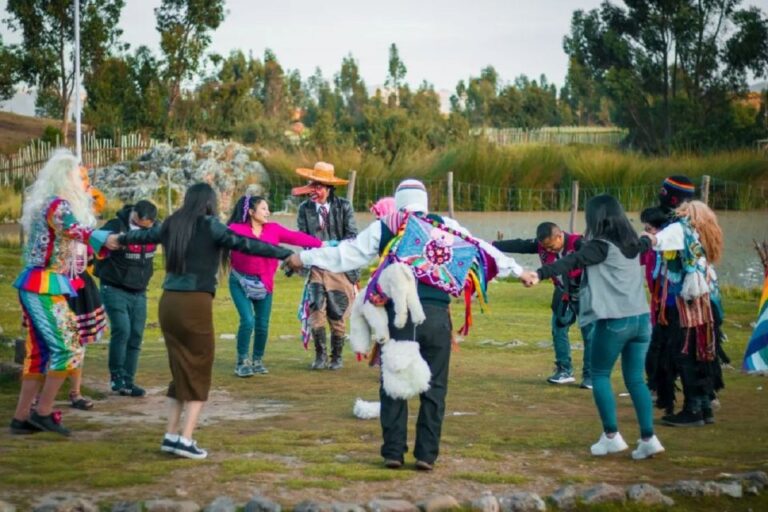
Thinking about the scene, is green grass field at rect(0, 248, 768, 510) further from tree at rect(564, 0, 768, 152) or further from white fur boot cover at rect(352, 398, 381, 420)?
tree at rect(564, 0, 768, 152)

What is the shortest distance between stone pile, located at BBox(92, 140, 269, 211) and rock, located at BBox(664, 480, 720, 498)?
2825 cm

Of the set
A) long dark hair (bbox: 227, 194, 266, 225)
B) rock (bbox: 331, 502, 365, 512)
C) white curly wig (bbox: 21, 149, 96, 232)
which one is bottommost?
rock (bbox: 331, 502, 365, 512)

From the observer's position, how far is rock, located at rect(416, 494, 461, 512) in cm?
731

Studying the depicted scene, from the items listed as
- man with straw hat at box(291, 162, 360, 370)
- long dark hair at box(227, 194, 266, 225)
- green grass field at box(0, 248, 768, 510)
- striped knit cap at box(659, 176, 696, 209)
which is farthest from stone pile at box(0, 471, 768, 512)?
man with straw hat at box(291, 162, 360, 370)

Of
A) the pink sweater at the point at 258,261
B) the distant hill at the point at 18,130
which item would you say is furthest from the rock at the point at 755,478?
the distant hill at the point at 18,130

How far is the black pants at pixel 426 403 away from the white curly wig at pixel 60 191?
2.64 meters

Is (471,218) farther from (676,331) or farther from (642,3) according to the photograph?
(676,331)

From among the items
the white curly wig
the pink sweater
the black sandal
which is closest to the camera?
the white curly wig

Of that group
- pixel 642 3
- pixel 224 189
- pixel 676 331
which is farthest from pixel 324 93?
pixel 676 331

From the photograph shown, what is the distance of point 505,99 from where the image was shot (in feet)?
201

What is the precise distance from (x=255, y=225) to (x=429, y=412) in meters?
5.14

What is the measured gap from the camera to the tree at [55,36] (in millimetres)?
46156

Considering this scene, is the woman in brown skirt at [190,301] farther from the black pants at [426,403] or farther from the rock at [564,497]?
the rock at [564,497]

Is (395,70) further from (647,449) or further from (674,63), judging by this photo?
(647,449)
